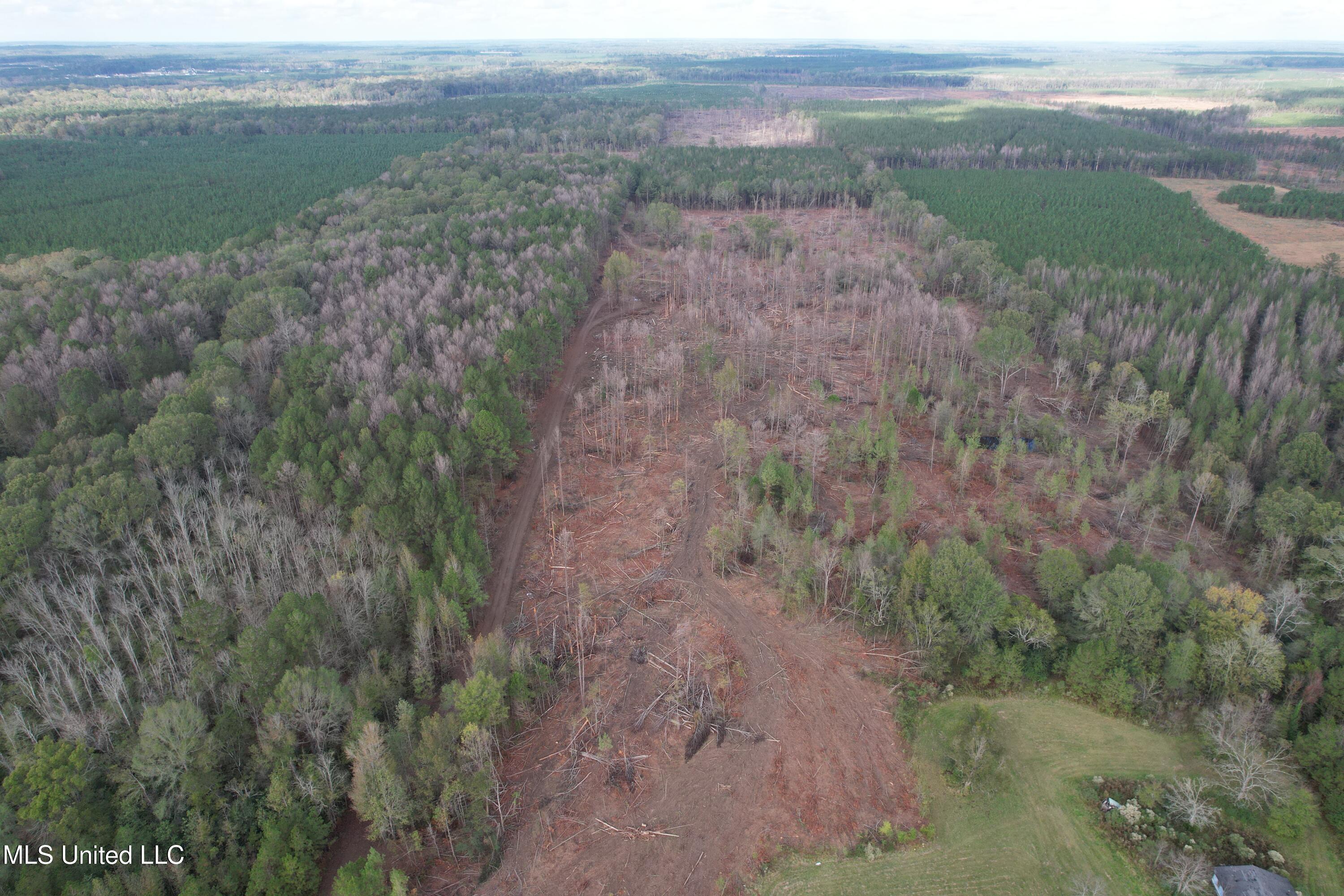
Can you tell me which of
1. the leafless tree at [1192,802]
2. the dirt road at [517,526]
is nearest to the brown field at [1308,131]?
the dirt road at [517,526]

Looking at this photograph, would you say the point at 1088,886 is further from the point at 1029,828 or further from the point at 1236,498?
the point at 1236,498

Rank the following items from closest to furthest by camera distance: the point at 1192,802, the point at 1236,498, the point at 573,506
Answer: the point at 1192,802 → the point at 1236,498 → the point at 573,506

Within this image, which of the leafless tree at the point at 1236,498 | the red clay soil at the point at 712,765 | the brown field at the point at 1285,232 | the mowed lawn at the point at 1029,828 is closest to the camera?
the mowed lawn at the point at 1029,828

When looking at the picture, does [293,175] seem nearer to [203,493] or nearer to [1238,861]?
[203,493]

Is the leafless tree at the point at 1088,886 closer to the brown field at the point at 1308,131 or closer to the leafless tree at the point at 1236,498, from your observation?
the leafless tree at the point at 1236,498

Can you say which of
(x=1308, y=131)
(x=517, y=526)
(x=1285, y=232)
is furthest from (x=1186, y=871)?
(x=1308, y=131)
